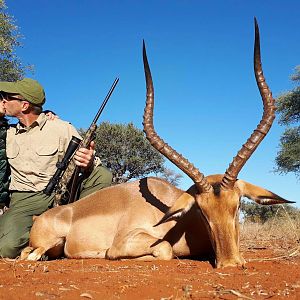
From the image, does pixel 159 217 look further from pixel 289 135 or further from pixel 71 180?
pixel 289 135

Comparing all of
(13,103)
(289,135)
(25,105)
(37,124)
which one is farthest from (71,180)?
(289,135)

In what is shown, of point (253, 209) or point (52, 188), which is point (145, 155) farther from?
point (52, 188)

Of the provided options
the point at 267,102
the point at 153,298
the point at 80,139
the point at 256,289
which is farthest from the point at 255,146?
the point at 80,139

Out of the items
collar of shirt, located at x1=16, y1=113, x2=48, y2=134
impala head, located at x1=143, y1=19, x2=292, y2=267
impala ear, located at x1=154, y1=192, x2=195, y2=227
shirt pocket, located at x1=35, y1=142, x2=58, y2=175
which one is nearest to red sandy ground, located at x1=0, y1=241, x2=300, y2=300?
impala head, located at x1=143, y1=19, x2=292, y2=267

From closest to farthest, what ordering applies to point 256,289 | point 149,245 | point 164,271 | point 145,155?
1. point 256,289
2. point 164,271
3. point 149,245
4. point 145,155

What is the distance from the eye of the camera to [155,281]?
10.5 ft

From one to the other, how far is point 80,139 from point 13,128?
967 mm

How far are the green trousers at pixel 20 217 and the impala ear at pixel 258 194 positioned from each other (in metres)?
2.47

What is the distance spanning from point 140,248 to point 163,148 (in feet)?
3.35

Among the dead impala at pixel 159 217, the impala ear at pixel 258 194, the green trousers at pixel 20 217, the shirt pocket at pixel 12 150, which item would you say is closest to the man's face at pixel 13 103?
the shirt pocket at pixel 12 150

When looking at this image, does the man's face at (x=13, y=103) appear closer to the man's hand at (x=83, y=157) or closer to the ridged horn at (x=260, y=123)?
the man's hand at (x=83, y=157)

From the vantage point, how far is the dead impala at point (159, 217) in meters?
4.23

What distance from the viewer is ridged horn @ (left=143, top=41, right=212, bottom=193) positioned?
446 cm

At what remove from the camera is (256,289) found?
2838mm
